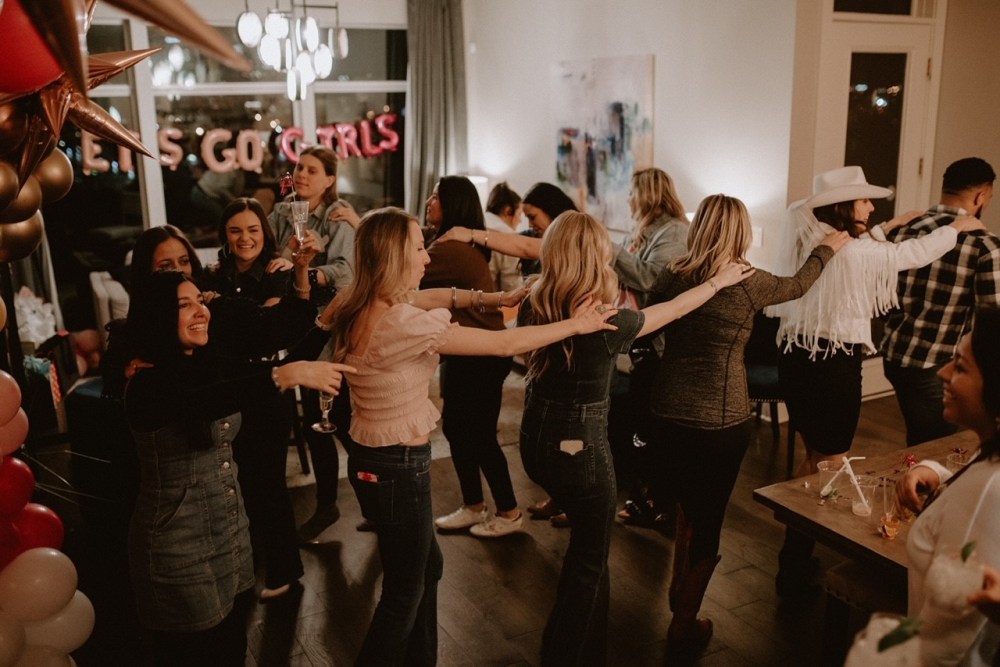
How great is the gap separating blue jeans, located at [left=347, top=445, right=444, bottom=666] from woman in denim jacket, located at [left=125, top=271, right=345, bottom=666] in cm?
32

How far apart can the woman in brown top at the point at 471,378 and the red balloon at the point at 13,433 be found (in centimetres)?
147

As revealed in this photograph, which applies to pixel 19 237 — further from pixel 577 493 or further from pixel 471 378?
pixel 577 493

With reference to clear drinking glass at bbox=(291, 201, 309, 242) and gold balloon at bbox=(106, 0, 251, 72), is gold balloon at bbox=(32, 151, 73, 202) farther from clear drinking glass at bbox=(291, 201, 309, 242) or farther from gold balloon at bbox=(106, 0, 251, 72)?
gold balloon at bbox=(106, 0, 251, 72)

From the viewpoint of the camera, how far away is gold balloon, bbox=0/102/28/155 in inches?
84.0

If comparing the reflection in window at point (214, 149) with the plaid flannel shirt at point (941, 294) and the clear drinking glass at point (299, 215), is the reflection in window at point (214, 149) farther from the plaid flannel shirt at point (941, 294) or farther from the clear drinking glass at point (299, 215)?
the plaid flannel shirt at point (941, 294)

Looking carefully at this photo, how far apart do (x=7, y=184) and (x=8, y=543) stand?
98 cm

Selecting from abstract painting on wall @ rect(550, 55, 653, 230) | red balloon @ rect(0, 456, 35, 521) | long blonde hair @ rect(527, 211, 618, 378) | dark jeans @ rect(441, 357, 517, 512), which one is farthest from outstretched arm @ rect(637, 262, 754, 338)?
abstract painting on wall @ rect(550, 55, 653, 230)

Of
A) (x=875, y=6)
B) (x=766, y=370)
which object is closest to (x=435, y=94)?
(x=875, y=6)

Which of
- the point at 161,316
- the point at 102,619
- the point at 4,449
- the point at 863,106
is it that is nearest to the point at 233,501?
the point at 161,316

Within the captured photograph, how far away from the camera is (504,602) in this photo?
3.21 m

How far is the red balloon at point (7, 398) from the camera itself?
8.00ft

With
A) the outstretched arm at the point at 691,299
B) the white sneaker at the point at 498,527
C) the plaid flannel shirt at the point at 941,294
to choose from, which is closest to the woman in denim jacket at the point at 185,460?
the outstretched arm at the point at 691,299

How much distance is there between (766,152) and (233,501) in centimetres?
375

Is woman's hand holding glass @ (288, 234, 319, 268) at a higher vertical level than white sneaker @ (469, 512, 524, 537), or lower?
higher
